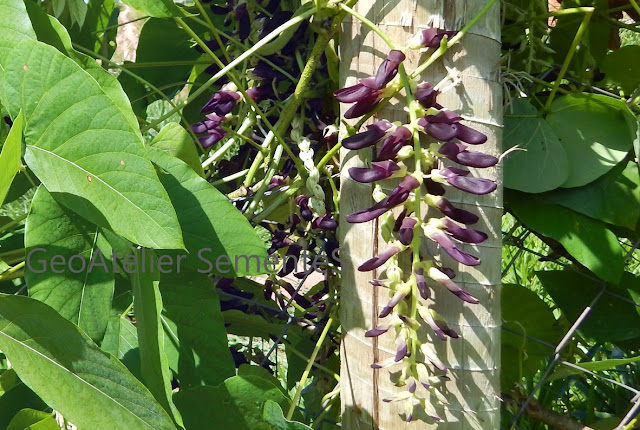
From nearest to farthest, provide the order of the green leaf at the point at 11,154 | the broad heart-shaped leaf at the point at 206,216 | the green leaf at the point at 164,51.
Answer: the green leaf at the point at 11,154 < the broad heart-shaped leaf at the point at 206,216 < the green leaf at the point at 164,51

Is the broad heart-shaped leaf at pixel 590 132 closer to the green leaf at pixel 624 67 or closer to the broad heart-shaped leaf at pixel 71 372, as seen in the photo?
the green leaf at pixel 624 67

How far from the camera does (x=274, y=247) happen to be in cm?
100

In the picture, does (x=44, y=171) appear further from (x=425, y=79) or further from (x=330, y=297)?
(x=330, y=297)

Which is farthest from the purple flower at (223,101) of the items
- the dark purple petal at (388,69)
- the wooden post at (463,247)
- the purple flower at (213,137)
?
the dark purple petal at (388,69)

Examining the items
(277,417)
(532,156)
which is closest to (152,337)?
(277,417)

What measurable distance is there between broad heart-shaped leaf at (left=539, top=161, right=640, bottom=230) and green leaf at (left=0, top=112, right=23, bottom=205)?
2.19 ft

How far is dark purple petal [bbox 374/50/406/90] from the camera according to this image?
0.67 metres

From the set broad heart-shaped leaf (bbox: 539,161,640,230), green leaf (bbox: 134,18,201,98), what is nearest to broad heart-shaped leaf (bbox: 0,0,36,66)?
green leaf (bbox: 134,18,201,98)

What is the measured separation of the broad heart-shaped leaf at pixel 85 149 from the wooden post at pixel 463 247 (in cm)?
30

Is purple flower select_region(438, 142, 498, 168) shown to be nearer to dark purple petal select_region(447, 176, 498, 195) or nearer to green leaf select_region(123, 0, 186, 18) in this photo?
dark purple petal select_region(447, 176, 498, 195)

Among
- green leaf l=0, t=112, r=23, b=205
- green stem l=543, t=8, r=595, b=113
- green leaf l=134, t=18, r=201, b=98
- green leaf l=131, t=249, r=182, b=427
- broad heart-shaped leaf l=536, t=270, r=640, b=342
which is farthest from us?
green leaf l=134, t=18, r=201, b=98

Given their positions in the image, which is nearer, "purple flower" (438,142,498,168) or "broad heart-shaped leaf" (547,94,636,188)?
"purple flower" (438,142,498,168)

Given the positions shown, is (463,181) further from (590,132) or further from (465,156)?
(590,132)

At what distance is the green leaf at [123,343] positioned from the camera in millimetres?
752
